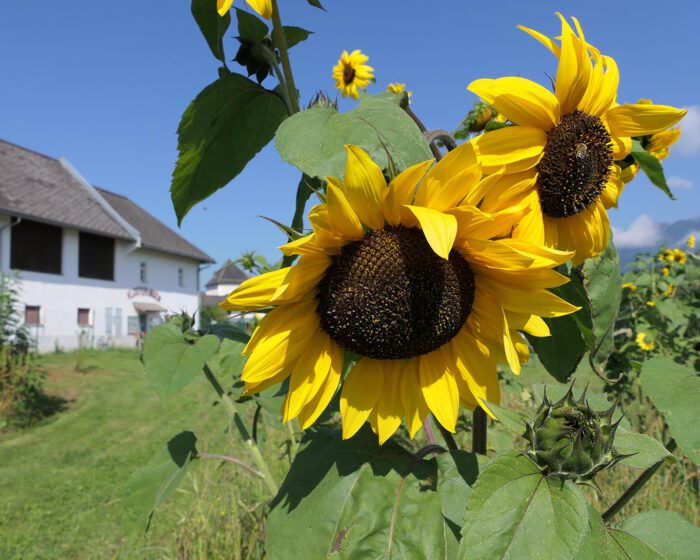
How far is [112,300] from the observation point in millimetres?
21016

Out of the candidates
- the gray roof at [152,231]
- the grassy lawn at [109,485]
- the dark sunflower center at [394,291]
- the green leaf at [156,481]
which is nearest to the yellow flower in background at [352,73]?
the grassy lawn at [109,485]

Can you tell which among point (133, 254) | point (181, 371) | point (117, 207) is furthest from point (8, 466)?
point (117, 207)

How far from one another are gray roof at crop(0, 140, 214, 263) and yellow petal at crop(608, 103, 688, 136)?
17.8 metres

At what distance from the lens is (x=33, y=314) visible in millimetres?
17641

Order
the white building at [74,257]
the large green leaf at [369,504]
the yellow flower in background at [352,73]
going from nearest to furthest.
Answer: the large green leaf at [369,504], the yellow flower in background at [352,73], the white building at [74,257]

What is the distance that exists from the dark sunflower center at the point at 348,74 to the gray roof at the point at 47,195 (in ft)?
48.0

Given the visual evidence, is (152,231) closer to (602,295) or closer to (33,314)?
(33,314)

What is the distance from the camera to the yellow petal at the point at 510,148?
2.79 ft

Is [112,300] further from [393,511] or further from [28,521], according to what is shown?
[393,511]

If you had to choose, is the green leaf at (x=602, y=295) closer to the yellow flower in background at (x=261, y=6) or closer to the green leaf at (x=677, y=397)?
the green leaf at (x=677, y=397)

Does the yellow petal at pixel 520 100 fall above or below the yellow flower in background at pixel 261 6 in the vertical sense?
below

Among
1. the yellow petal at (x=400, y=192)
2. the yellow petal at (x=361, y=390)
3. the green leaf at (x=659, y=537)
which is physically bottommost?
the green leaf at (x=659, y=537)

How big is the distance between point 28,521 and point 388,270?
502cm

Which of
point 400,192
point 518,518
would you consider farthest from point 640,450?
point 400,192
